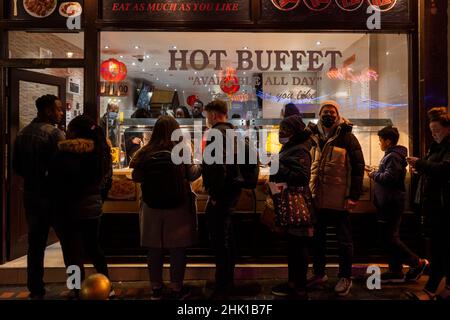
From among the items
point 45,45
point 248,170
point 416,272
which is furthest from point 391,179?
point 45,45

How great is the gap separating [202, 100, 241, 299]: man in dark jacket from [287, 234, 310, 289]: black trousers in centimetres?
57

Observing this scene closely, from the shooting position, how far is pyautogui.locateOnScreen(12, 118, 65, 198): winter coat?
14.2 feet

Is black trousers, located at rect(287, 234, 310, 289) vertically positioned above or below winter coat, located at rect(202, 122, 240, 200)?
below

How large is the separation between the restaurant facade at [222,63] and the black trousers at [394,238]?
1.46 ft

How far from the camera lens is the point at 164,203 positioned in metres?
4.24

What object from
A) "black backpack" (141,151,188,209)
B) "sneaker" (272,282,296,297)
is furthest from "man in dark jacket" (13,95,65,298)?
"sneaker" (272,282,296,297)

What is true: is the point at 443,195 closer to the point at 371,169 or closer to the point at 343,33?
the point at 371,169

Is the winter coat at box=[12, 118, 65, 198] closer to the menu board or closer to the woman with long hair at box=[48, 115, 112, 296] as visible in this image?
the woman with long hair at box=[48, 115, 112, 296]

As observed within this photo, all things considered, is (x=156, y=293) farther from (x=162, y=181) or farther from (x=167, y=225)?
(x=162, y=181)

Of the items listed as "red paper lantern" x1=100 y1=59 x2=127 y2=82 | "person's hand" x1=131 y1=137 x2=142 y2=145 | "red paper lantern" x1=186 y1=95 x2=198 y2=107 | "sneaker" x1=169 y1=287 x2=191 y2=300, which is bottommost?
"sneaker" x1=169 y1=287 x2=191 y2=300

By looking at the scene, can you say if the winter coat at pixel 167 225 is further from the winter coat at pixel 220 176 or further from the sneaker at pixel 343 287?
the sneaker at pixel 343 287

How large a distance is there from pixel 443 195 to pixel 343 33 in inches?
92.9

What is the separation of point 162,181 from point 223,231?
0.75 m
